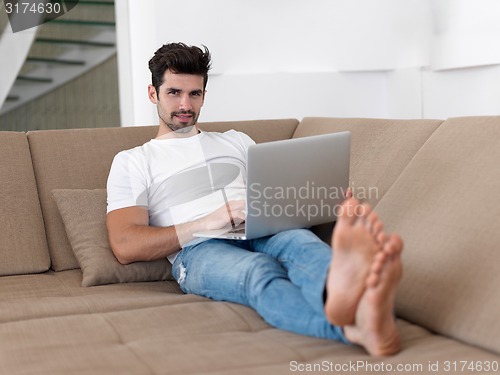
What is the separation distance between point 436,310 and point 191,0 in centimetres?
240

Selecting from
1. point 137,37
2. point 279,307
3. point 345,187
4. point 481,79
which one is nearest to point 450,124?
point 345,187

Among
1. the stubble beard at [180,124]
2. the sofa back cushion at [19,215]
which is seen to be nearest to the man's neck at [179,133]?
the stubble beard at [180,124]

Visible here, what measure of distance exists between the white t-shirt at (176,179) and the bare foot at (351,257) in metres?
0.86

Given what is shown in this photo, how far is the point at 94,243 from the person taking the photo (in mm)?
2270

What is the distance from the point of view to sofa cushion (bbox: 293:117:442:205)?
221cm

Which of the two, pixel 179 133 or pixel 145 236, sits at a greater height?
pixel 179 133

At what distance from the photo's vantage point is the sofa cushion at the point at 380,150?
221cm

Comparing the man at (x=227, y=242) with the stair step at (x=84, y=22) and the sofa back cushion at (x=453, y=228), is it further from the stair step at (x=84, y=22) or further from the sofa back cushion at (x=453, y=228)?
the stair step at (x=84, y=22)

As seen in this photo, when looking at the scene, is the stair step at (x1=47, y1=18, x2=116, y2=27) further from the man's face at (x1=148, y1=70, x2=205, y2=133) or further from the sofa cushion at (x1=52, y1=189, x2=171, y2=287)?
the sofa cushion at (x1=52, y1=189, x2=171, y2=287)

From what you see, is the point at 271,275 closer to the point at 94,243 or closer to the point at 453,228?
the point at 453,228

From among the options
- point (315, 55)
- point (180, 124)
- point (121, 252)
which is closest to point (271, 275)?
point (121, 252)

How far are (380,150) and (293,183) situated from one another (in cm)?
50

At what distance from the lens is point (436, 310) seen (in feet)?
5.51

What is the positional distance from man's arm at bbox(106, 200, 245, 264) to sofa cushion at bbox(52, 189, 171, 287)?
1.5 inches
